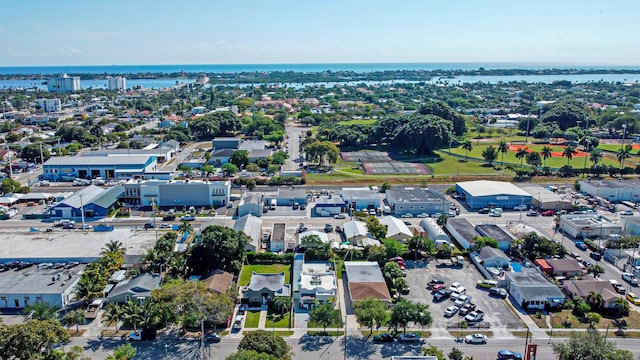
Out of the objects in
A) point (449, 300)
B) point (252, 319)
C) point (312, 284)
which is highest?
point (312, 284)

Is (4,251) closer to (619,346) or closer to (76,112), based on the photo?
(619,346)

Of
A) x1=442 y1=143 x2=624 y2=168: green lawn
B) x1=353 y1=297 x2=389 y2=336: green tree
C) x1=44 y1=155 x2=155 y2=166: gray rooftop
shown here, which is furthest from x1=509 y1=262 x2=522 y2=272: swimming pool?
x1=44 y1=155 x2=155 y2=166: gray rooftop

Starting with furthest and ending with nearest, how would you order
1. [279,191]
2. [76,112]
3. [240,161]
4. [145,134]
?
1. [76,112]
2. [145,134]
3. [240,161]
4. [279,191]

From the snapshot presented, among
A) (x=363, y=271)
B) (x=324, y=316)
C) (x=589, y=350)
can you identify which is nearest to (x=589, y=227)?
(x=363, y=271)

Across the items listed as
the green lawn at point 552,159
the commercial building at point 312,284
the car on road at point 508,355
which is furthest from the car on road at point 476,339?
the green lawn at point 552,159

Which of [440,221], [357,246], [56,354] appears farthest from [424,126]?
[56,354]

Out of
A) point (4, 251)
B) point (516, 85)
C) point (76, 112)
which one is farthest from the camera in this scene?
point (516, 85)

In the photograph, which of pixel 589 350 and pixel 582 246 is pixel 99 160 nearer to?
pixel 582 246
